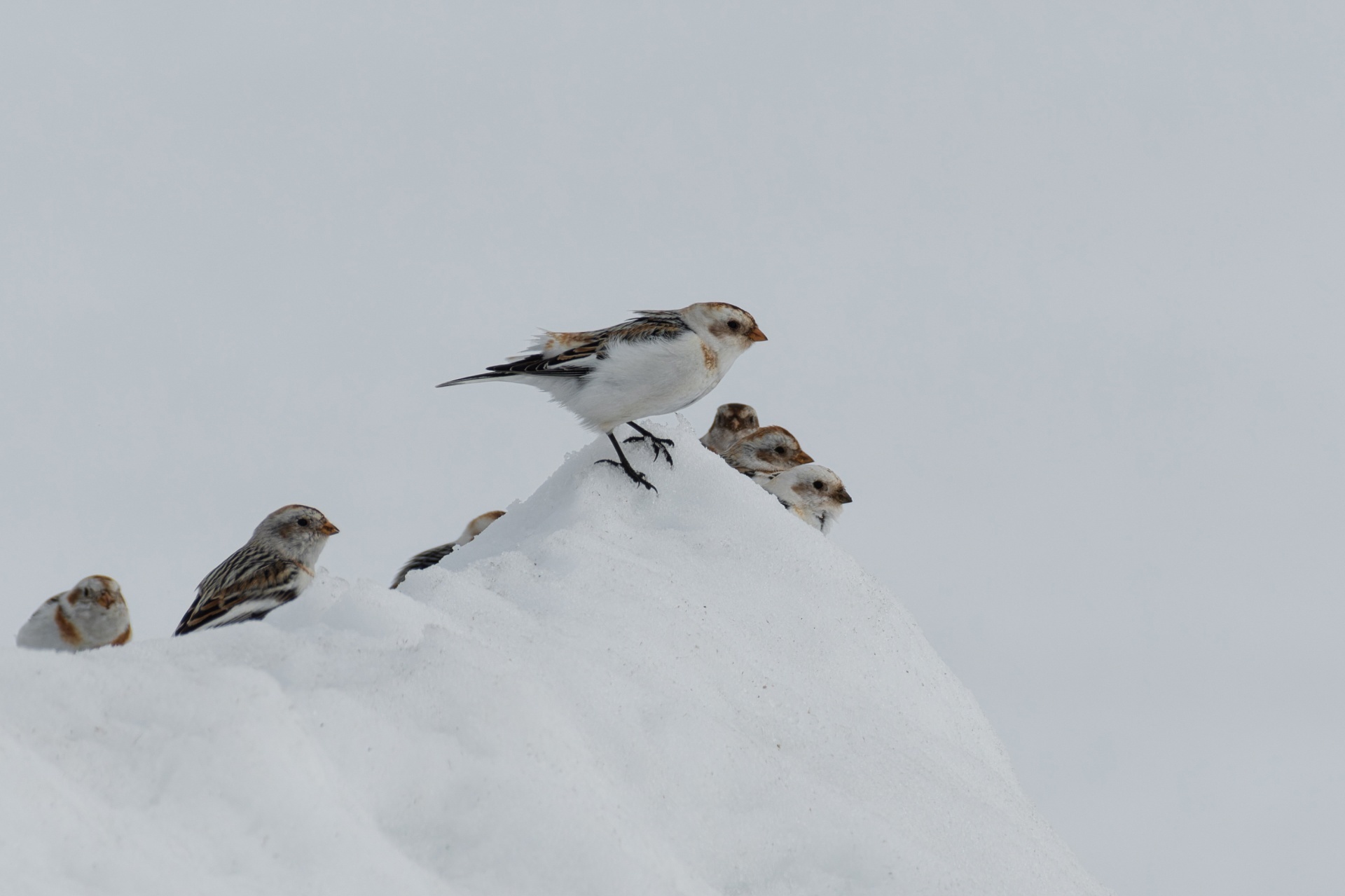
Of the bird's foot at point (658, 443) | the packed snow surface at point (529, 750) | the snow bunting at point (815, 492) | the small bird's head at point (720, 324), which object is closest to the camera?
the packed snow surface at point (529, 750)

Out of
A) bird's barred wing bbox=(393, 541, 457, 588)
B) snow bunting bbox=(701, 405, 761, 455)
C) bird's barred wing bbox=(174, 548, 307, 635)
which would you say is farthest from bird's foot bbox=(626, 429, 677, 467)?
snow bunting bbox=(701, 405, 761, 455)

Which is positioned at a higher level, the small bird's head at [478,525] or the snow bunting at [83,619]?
the small bird's head at [478,525]

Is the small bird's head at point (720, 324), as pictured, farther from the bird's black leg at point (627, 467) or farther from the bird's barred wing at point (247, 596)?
the bird's barred wing at point (247, 596)

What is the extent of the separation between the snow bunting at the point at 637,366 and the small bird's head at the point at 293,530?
8.00 feet

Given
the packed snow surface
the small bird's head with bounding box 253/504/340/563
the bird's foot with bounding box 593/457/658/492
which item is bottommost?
the packed snow surface

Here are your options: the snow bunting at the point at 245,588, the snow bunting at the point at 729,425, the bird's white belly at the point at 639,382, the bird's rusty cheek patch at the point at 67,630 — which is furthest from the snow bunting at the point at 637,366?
the snow bunting at the point at 729,425

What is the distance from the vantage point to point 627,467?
637 cm

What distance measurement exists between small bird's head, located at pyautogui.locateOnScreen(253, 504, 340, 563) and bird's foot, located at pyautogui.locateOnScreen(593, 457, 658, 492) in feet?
10.8

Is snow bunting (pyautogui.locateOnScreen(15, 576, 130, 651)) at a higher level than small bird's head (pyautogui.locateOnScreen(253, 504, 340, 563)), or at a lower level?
lower

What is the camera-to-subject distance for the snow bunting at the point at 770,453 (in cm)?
1058

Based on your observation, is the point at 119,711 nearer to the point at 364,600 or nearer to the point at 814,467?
the point at 364,600

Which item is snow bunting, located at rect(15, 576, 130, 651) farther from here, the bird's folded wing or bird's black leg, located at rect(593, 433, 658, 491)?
bird's black leg, located at rect(593, 433, 658, 491)

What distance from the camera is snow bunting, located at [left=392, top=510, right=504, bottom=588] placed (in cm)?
934

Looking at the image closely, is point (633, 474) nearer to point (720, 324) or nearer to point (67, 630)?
point (720, 324)
